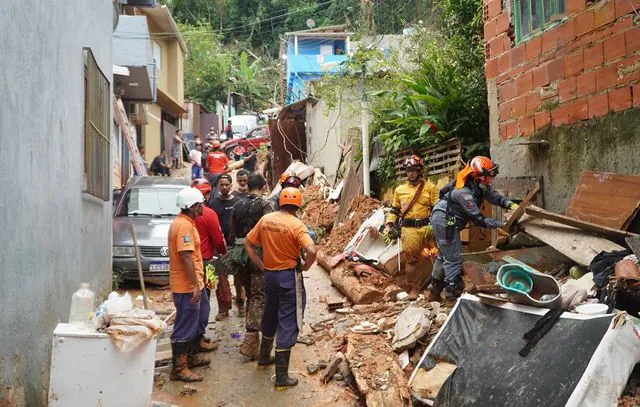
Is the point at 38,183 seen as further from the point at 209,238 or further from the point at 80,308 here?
the point at 209,238

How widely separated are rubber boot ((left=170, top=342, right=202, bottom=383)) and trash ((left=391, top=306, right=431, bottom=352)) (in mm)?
1873

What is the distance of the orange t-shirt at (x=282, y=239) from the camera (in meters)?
5.22

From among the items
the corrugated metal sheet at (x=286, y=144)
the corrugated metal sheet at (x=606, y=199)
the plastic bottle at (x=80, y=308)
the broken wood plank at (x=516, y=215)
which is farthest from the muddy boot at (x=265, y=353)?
the corrugated metal sheet at (x=286, y=144)

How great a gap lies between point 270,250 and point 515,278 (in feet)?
6.89

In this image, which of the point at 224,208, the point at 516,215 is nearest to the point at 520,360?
the point at 516,215

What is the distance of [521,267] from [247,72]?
34.0 metres

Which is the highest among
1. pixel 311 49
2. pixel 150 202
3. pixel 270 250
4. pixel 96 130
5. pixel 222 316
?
pixel 311 49

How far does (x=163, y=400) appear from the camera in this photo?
495cm

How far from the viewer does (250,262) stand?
628 cm

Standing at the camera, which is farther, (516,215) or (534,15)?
(534,15)

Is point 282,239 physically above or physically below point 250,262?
above

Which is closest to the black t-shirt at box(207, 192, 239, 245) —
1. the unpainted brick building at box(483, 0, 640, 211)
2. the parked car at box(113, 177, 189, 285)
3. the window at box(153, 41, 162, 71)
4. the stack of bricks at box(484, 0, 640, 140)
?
the parked car at box(113, 177, 189, 285)

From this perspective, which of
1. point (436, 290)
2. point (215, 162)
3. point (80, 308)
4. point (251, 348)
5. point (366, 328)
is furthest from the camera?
point (215, 162)

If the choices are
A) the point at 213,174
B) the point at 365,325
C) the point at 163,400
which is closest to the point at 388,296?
the point at 365,325
